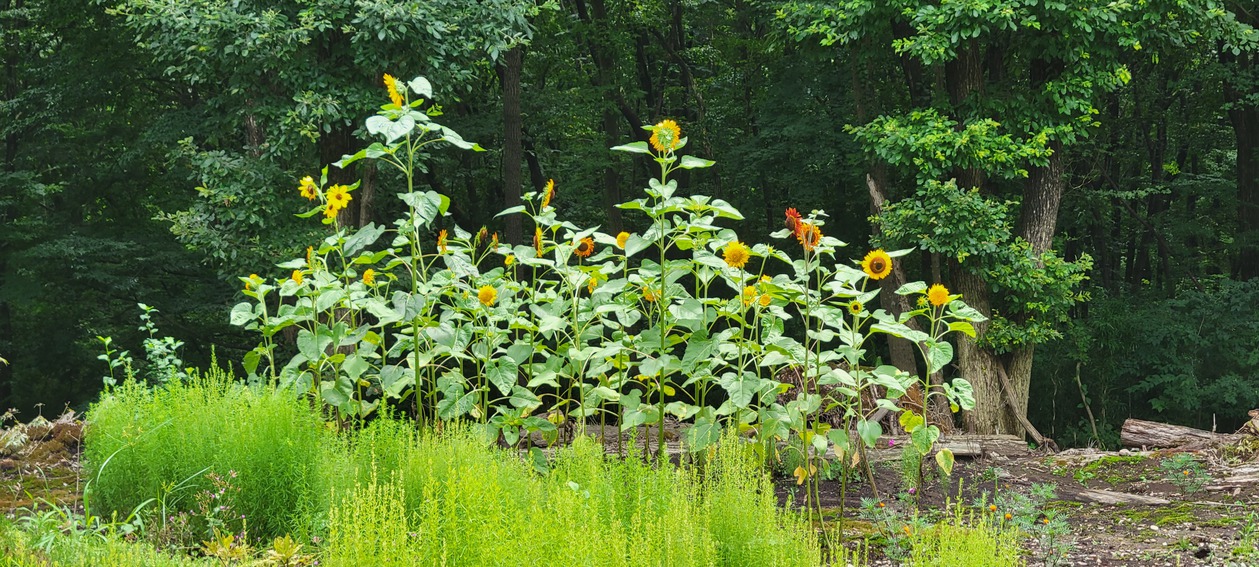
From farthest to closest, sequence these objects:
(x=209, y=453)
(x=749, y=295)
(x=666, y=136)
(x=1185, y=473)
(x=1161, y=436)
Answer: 1. (x=1161, y=436)
2. (x=1185, y=473)
3. (x=749, y=295)
4. (x=666, y=136)
5. (x=209, y=453)

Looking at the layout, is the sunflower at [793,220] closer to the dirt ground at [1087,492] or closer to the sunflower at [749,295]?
the sunflower at [749,295]

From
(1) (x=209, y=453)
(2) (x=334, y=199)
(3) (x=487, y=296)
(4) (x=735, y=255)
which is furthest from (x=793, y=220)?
(1) (x=209, y=453)

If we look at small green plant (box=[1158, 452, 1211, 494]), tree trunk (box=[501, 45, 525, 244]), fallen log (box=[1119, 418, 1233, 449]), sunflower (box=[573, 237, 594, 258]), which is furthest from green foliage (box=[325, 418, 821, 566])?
tree trunk (box=[501, 45, 525, 244])

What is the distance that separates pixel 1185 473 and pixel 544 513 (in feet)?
14.4

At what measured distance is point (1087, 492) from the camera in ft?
16.8

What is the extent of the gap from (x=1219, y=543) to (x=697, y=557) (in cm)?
245

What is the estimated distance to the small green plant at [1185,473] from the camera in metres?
5.01

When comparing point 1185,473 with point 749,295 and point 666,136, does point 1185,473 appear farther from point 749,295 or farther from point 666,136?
point 666,136

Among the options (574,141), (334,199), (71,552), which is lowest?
(71,552)

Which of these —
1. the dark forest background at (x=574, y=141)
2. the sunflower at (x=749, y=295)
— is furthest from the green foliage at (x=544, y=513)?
the dark forest background at (x=574, y=141)

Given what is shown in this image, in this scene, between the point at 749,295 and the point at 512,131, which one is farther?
the point at 512,131

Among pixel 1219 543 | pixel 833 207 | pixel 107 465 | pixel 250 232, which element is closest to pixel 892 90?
pixel 833 207

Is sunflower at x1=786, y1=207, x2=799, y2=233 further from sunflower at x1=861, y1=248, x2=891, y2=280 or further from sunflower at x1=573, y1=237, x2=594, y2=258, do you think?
sunflower at x1=573, y1=237, x2=594, y2=258

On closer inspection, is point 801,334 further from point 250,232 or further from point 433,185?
point 250,232
